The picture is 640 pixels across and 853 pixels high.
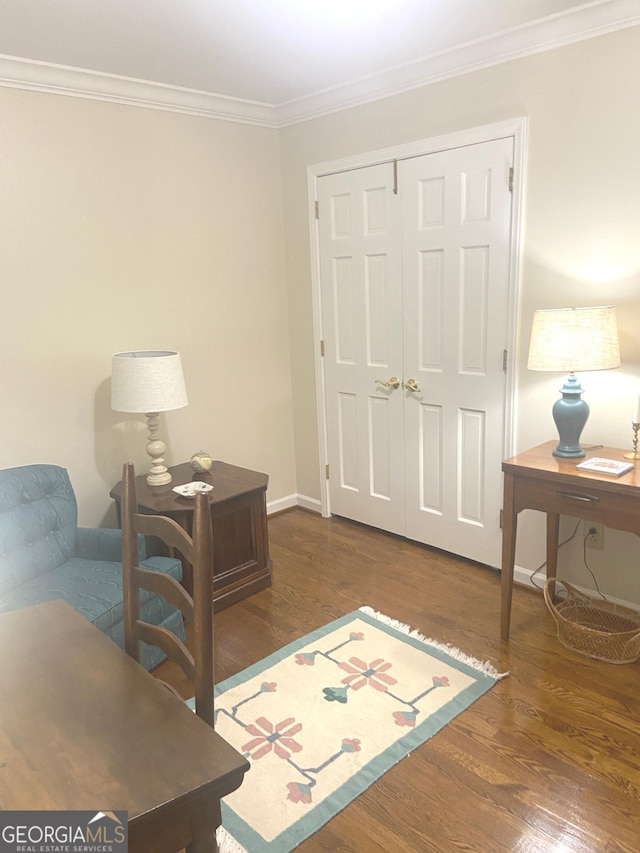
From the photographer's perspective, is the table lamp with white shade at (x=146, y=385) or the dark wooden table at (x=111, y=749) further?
the table lamp with white shade at (x=146, y=385)

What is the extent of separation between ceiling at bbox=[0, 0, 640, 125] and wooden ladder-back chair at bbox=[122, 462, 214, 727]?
1.87 meters

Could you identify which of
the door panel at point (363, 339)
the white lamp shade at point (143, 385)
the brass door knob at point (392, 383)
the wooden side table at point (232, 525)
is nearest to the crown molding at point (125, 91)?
the door panel at point (363, 339)

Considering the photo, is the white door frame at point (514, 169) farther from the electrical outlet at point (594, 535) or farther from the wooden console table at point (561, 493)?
the electrical outlet at point (594, 535)

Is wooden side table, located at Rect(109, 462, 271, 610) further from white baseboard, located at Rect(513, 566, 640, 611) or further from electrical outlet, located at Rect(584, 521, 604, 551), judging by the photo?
electrical outlet, located at Rect(584, 521, 604, 551)

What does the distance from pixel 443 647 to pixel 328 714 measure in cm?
62

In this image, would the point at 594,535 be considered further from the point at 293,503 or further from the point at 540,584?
the point at 293,503

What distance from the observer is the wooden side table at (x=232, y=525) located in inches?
114

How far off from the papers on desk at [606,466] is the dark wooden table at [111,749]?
174 centimetres

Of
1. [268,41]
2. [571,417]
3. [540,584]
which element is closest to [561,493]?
[571,417]

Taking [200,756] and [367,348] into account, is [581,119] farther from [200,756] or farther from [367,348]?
[200,756]

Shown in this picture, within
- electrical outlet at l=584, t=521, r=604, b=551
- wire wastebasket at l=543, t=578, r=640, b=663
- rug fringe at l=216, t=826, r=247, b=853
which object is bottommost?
rug fringe at l=216, t=826, r=247, b=853

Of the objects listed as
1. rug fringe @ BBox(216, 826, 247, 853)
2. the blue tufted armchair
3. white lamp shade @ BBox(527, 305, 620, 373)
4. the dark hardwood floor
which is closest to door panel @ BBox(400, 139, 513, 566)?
the dark hardwood floor

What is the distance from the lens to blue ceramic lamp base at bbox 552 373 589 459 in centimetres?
246

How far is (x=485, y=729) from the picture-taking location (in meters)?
2.12
